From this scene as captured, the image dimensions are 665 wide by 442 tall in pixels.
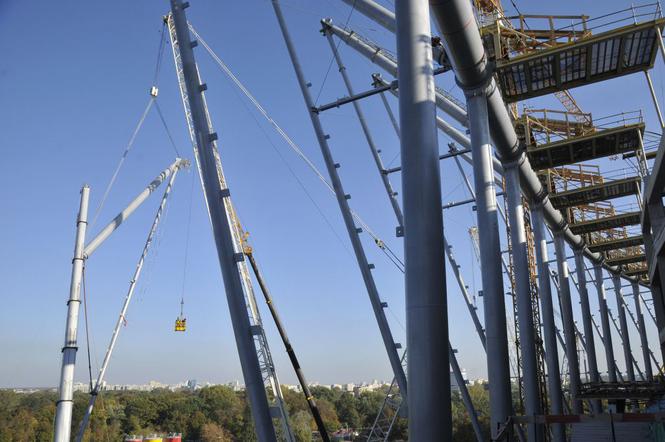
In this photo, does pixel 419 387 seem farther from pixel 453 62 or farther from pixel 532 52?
pixel 532 52

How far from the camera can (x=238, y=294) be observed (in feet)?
42.8

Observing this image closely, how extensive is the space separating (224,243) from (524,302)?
16341 mm

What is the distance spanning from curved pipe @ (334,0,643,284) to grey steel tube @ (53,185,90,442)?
14.1 m

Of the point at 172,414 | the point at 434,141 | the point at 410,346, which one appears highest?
the point at 434,141

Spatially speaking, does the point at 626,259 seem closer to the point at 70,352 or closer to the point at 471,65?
the point at 471,65

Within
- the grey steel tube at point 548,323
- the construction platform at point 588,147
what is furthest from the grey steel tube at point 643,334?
the construction platform at point 588,147

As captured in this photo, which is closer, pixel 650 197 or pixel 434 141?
pixel 434 141

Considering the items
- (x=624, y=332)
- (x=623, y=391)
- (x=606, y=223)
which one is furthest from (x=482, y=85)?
(x=624, y=332)

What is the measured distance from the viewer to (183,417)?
9969cm

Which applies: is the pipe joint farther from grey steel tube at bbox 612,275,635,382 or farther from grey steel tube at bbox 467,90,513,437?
grey steel tube at bbox 612,275,635,382

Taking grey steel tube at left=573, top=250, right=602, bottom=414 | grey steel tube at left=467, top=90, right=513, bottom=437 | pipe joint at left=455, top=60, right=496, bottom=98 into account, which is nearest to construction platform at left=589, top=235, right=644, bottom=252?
grey steel tube at left=573, top=250, right=602, bottom=414

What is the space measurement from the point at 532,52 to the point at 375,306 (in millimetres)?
12927

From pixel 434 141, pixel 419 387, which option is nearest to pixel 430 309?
pixel 419 387

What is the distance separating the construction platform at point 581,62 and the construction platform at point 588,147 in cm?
494
